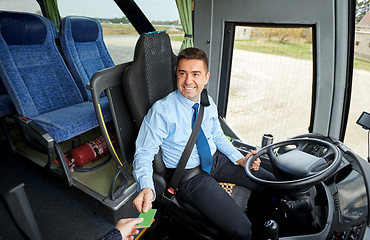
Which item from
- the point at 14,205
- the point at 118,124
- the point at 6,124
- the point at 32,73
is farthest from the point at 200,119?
the point at 6,124

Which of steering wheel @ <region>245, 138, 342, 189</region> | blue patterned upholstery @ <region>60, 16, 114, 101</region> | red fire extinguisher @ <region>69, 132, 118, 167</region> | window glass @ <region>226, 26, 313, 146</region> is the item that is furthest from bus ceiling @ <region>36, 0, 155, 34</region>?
steering wheel @ <region>245, 138, 342, 189</region>

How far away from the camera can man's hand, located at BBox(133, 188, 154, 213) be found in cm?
111

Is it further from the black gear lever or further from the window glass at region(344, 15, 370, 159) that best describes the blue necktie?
the window glass at region(344, 15, 370, 159)

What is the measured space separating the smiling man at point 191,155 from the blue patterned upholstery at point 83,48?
190 cm

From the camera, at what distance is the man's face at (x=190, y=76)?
1456 millimetres

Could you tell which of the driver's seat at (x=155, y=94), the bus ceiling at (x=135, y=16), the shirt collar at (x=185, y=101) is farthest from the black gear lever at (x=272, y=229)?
the bus ceiling at (x=135, y=16)

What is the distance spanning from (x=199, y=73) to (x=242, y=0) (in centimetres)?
150

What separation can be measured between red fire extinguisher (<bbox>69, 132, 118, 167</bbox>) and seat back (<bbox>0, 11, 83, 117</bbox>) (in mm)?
566

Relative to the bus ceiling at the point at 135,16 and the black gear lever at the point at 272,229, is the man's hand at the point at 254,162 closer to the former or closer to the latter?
the black gear lever at the point at 272,229

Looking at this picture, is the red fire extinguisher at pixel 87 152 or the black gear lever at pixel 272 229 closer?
the black gear lever at pixel 272 229

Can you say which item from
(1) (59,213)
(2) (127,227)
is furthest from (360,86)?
(1) (59,213)

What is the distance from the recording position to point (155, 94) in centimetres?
158

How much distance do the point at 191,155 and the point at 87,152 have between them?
1346mm

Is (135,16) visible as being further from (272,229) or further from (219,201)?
(272,229)
